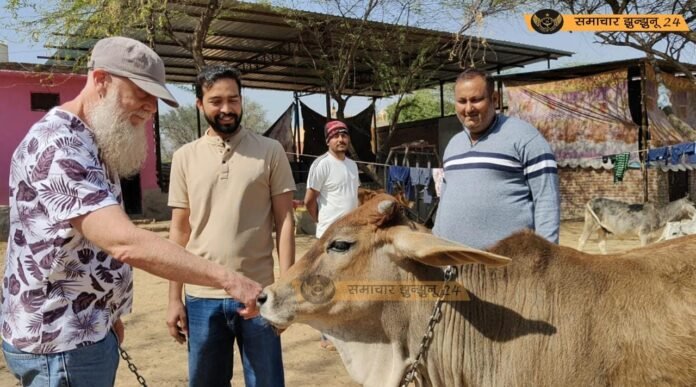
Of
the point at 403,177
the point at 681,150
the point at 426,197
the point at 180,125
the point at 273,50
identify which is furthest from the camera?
the point at 180,125

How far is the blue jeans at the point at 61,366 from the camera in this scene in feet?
6.78

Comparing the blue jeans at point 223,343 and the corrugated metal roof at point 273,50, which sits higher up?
the corrugated metal roof at point 273,50

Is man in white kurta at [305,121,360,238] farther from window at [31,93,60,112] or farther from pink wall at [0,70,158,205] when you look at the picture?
window at [31,93,60,112]

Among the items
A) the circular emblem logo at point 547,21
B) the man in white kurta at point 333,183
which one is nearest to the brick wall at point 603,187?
the circular emblem logo at point 547,21

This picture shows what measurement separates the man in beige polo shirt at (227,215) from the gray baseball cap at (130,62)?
77cm

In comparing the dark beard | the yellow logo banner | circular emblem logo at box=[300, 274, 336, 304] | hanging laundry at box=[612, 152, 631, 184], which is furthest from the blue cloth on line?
circular emblem logo at box=[300, 274, 336, 304]

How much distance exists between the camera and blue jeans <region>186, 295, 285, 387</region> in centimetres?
301

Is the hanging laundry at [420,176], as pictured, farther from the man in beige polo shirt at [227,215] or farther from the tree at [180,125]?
the tree at [180,125]

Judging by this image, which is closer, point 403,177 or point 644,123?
point 403,177

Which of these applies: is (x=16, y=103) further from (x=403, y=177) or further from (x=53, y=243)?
(x=53, y=243)

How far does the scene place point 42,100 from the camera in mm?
15859

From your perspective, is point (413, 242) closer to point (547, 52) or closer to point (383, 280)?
point (383, 280)

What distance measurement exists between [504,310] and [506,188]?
82 centimetres

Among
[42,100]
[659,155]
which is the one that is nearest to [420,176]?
[659,155]
